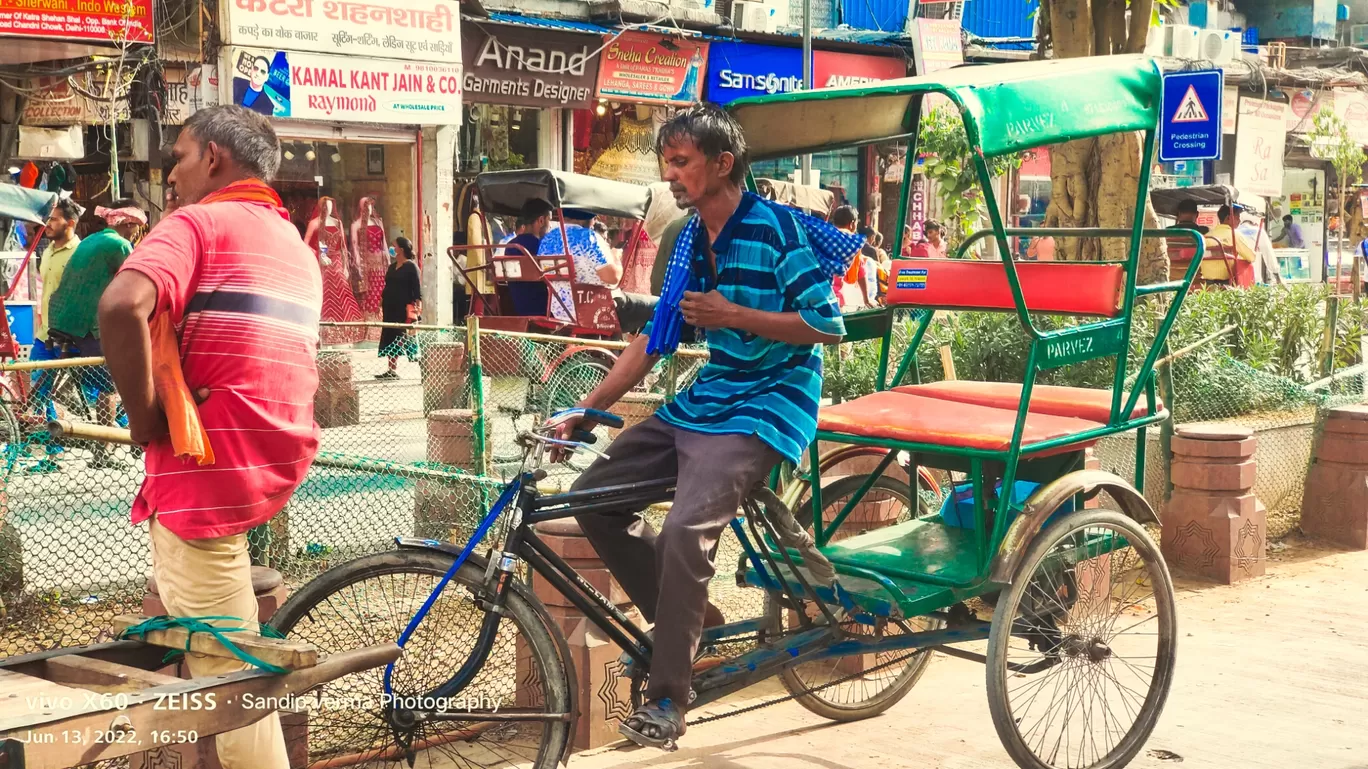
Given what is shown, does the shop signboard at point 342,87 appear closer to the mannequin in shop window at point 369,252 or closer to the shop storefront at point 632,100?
the mannequin in shop window at point 369,252

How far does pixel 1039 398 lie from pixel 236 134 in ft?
9.27

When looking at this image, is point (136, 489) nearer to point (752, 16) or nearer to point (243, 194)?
point (243, 194)

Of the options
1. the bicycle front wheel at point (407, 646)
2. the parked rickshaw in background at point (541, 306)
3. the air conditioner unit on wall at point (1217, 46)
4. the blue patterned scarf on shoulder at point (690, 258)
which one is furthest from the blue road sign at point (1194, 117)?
the air conditioner unit on wall at point (1217, 46)

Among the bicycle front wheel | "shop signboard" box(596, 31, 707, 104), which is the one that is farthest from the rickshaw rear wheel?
"shop signboard" box(596, 31, 707, 104)

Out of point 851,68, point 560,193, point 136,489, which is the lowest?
point 136,489

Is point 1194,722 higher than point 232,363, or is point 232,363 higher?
point 232,363

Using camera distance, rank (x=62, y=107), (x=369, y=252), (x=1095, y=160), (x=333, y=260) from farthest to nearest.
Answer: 1. (x=369, y=252)
2. (x=333, y=260)
3. (x=62, y=107)
4. (x=1095, y=160)

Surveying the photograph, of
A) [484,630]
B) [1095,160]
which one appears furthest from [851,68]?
[484,630]

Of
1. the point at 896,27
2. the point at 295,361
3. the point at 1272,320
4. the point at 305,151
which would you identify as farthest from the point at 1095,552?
the point at 896,27

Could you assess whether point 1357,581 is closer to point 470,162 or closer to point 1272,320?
point 1272,320

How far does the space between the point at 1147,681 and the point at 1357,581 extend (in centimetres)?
283

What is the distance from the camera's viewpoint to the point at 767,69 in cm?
2377

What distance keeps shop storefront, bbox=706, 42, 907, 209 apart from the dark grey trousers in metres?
18.5

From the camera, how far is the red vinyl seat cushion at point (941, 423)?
4309mm
